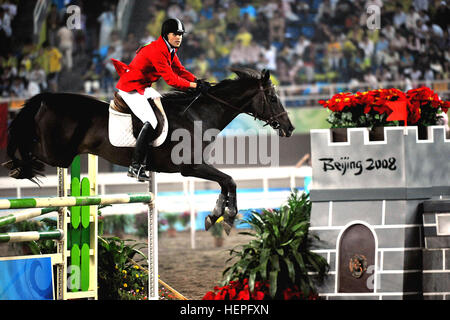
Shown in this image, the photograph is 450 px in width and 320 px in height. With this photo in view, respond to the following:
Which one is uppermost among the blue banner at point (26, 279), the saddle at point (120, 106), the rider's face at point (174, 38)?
the rider's face at point (174, 38)

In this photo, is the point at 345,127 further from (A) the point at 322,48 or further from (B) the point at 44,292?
(A) the point at 322,48

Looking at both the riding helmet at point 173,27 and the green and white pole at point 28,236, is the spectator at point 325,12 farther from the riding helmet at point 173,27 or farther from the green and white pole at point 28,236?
the riding helmet at point 173,27

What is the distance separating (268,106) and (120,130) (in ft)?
2.86

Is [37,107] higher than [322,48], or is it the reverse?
[322,48]

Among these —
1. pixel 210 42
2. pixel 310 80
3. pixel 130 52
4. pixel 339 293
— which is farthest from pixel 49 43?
pixel 339 293

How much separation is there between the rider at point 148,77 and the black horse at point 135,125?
9 cm

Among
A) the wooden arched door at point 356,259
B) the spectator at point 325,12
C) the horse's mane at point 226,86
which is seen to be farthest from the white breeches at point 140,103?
the spectator at point 325,12

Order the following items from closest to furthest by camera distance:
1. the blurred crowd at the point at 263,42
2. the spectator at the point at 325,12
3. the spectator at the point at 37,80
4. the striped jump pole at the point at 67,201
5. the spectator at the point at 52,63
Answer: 1. the striped jump pole at the point at 67,201
2. the spectator at the point at 37,80
3. the spectator at the point at 52,63
4. the blurred crowd at the point at 263,42
5. the spectator at the point at 325,12

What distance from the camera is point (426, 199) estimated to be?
4.22 metres

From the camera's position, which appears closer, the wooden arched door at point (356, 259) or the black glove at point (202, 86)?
the black glove at point (202, 86)

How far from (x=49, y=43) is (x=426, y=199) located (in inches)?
507

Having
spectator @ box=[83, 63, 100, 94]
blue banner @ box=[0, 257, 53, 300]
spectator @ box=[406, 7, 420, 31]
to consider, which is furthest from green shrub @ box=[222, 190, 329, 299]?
spectator @ box=[406, 7, 420, 31]

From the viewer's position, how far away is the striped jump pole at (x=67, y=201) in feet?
11.7

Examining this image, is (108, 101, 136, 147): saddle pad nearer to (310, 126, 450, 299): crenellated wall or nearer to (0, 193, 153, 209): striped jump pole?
(0, 193, 153, 209): striped jump pole
